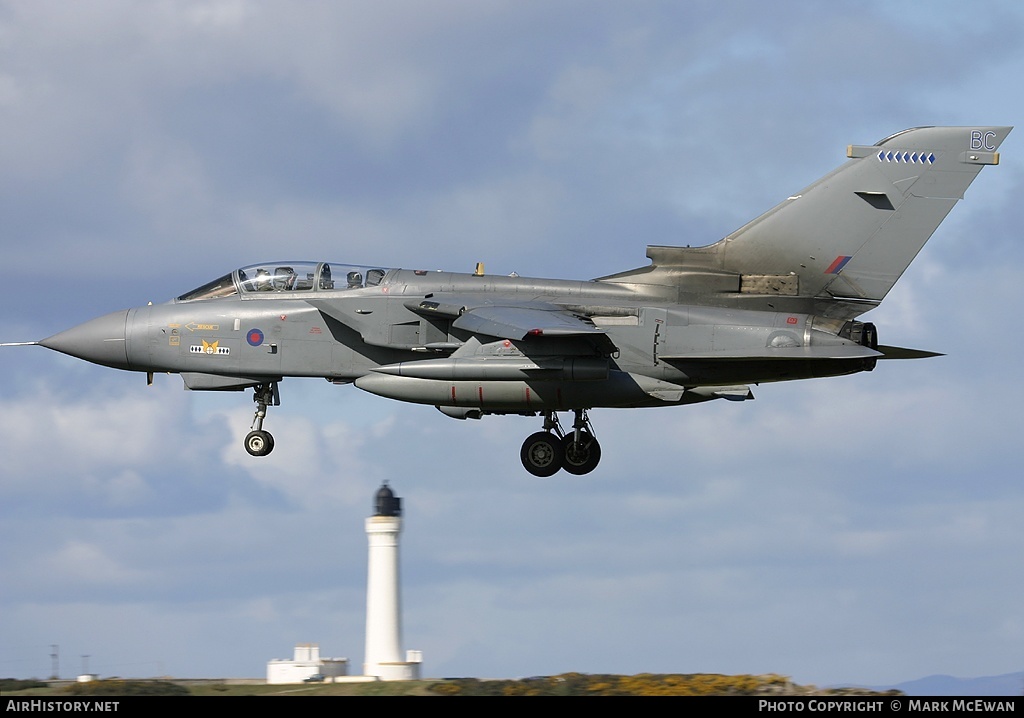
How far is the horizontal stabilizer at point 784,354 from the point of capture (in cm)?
2202

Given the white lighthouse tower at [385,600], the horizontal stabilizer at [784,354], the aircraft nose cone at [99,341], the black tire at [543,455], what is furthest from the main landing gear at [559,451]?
the white lighthouse tower at [385,600]

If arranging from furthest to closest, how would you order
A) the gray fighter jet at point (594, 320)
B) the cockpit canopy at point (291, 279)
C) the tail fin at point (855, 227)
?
the cockpit canopy at point (291, 279) < the tail fin at point (855, 227) < the gray fighter jet at point (594, 320)

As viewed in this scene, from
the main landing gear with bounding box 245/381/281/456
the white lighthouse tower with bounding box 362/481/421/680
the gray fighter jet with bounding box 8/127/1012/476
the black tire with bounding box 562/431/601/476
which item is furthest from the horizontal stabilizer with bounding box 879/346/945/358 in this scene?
the white lighthouse tower with bounding box 362/481/421/680

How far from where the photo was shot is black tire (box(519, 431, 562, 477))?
2439 centimetres

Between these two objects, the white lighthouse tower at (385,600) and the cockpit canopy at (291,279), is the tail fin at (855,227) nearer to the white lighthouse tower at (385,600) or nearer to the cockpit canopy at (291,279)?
the cockpit canopy at (291,279)

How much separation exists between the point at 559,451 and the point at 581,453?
0.38 metres

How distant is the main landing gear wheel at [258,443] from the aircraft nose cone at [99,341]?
2.51 m

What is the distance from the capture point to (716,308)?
2323 centimetres

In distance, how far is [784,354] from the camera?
73.3ft

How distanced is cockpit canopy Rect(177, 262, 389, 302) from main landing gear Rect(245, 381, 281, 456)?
1751mm

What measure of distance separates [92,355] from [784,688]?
1313 cm

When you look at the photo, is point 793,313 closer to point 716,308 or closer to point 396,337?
point 716,308

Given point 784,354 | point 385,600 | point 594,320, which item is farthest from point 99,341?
point 385,600

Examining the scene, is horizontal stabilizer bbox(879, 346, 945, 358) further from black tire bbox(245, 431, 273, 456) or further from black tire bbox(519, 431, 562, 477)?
black tire bbox(245, 431, 273, 456)
